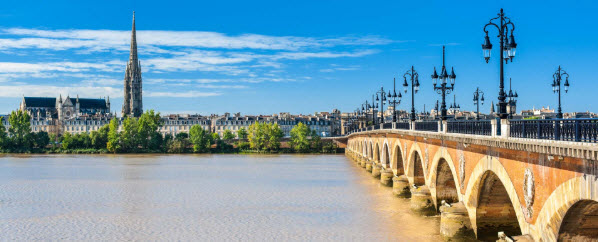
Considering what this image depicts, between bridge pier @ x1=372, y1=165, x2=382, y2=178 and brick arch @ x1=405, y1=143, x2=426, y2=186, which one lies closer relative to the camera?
brick arch @ x1=405, y1=143, x2=426, y2=186

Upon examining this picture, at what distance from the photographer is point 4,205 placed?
32.7 m

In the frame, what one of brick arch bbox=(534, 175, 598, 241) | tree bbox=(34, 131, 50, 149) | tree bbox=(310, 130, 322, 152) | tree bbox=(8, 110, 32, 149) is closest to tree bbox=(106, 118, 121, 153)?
tree bbox=(34, 131, 50, 149)

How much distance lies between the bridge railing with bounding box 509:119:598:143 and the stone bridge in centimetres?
26

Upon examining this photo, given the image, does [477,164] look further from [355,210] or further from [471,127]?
[355,210]

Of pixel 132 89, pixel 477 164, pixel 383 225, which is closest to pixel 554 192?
pixel 477 164

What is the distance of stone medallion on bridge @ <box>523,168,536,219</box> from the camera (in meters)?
14.3

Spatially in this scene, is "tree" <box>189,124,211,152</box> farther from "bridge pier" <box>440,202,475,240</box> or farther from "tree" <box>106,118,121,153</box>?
"bridge pier" <box>440,202,475,240</box>

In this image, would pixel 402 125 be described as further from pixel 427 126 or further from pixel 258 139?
pixel 258 139

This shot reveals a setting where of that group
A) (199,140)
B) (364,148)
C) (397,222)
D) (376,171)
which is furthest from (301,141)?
(397,222)

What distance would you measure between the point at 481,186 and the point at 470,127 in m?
1.79

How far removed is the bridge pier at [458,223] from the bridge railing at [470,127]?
2.47 metres

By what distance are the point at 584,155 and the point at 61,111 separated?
7573 inches

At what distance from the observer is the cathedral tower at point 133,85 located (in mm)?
183500

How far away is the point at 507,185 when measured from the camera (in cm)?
1598
